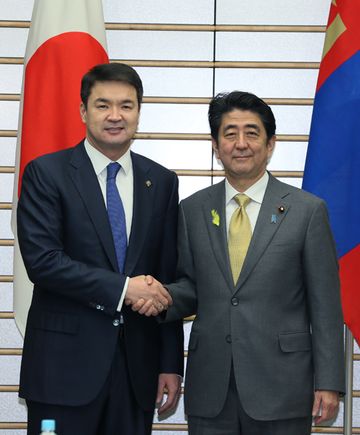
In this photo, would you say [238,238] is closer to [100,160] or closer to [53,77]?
[100,160]

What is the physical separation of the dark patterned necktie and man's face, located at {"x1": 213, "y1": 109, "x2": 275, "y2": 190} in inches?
16.2

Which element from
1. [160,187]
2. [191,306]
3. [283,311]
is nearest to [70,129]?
[160,187]

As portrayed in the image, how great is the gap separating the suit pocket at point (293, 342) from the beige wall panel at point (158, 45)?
1914 mm

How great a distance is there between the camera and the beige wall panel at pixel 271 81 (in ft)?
14.1

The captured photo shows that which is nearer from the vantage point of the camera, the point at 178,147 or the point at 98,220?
the point at 98,220

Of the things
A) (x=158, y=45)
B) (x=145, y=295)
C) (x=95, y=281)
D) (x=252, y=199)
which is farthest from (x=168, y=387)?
(x=158, y=45)

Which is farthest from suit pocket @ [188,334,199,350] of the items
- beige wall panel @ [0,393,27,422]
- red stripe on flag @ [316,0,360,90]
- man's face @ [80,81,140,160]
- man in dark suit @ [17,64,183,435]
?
beige wall panel @ [0,393,27,422]

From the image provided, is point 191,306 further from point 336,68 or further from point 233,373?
point 336,68

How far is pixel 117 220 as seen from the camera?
9.65 ft

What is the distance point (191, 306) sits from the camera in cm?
303

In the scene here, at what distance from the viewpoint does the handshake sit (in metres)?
2.84

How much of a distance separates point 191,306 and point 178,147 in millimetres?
1482

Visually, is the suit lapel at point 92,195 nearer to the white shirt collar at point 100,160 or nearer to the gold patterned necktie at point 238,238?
the white shirt collar at point 100,160

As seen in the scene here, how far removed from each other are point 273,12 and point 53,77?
1.22 metres
